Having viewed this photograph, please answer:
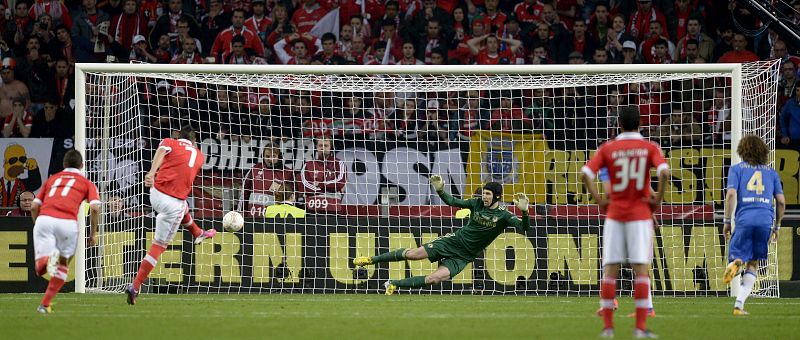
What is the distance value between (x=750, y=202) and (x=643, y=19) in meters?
9.38

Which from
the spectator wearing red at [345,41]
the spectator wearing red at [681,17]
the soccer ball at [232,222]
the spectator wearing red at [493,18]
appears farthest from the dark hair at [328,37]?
the soccer ball at [232,222]

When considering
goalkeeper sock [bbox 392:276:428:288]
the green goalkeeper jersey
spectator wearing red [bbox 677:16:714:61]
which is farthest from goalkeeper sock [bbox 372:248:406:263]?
spectator wearing red [bbox 677:16:714:61]

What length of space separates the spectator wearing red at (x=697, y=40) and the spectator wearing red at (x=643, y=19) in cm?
49

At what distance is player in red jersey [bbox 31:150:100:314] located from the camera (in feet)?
39.1

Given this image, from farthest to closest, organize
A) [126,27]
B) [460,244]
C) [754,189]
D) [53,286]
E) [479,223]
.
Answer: [126,27], [460,244], [479,223], [754,189], [53,286]

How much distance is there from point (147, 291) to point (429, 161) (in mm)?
4512

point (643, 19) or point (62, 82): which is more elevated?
point (643, 19)

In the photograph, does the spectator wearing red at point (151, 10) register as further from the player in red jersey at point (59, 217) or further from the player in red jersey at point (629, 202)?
the player in red jersey at point (629, 202)

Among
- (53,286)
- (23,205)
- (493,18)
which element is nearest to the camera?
(53,286)

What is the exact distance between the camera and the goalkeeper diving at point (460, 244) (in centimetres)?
1514

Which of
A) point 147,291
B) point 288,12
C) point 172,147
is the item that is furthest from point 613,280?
point 288,12

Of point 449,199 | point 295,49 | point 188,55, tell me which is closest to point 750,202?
point 449,199

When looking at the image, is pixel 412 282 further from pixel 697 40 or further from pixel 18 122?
pixel 18 122

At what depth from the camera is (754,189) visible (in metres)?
12.3
